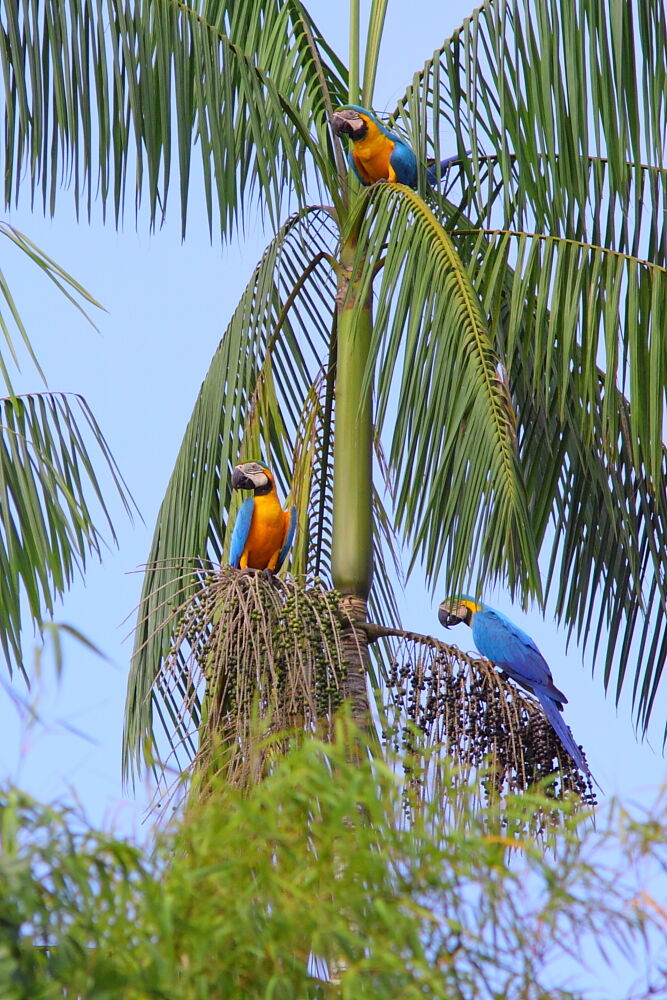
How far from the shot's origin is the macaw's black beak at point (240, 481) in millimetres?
3990

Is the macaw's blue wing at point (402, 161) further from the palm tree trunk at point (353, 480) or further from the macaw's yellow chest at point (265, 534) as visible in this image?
the macaw's yellow chest at point (265, 534)

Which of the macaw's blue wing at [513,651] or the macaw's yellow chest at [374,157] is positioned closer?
the macaw's yellow chest at [374,157]

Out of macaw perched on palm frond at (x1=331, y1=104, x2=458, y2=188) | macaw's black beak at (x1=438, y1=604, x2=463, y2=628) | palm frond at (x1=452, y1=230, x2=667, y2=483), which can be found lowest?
macaw's black beak at (x1=438, y1=604, x2=463, y2=628)

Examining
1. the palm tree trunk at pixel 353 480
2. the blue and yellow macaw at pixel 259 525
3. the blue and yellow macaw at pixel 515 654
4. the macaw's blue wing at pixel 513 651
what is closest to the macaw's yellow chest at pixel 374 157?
the palm tree trunk at pixel 353 480

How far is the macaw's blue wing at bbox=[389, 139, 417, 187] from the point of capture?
404 centimetres

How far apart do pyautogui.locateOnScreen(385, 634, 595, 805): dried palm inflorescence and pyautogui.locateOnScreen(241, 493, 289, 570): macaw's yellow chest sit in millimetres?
696

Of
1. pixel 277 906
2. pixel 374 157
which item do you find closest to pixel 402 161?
pixel 374 157

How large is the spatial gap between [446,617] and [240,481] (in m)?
1.32

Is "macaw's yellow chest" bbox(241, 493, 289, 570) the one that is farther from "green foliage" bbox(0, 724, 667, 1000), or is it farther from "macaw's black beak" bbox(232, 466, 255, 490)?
"green foliage" bbox(0, 724, 667, 1000)

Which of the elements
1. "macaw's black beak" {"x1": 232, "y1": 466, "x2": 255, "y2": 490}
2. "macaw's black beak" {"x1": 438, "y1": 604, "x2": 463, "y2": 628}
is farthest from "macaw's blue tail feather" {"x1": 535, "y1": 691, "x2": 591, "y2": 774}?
"macaw's black beak" {"x1": 438, "y1": 604, "x2": 463, "y2": 628}

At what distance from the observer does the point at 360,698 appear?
3.49 meters

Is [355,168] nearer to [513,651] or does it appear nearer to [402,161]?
[402,161]

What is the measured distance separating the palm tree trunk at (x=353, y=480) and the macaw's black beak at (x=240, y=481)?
34cm

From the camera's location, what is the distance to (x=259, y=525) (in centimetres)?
414
